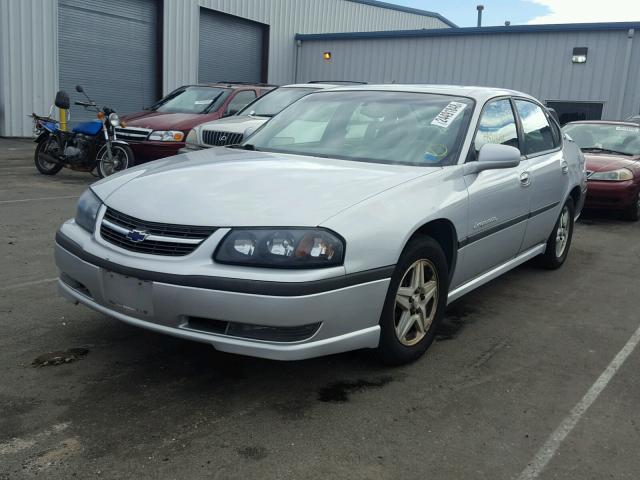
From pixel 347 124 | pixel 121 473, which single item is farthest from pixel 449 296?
pixel 121 473

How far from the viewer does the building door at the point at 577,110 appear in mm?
17938

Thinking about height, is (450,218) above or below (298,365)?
above

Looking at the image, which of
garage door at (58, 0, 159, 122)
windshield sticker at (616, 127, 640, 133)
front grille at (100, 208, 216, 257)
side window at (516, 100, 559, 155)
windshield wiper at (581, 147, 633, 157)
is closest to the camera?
front grille at (100, 208, 216, 257)

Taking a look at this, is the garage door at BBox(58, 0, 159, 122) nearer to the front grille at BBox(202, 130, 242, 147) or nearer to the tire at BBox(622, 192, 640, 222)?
the front grille at BBox(202, 130, 242, 147)

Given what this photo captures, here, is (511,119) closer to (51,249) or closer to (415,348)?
(415,348)

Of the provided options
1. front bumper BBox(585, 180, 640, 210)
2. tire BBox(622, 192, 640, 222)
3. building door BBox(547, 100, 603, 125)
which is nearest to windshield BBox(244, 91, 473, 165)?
front bumper BBox(585, 180, 640, 210)

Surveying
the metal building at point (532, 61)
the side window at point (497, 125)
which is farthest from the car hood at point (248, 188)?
the metal building at point (532, 61)

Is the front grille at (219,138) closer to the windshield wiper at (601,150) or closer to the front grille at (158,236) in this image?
the windshield wiper at (601,150)

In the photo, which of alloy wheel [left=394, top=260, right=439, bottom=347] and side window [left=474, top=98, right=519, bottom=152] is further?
side window [left=474, top=98, right=519, bottom=152]

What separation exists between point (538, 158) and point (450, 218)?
1.79m

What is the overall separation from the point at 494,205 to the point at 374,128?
0.91 m

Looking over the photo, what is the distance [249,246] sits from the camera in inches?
114

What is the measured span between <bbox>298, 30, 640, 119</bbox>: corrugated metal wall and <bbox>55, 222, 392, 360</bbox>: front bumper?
16.6m

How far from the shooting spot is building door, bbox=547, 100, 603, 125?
58.9 feet
